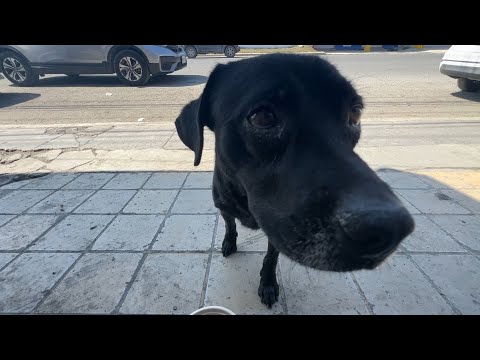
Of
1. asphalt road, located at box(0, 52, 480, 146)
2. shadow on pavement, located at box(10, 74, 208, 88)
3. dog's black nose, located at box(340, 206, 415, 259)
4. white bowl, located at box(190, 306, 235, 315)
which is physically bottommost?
white bowl, located at box(190, 306, 235, 315)

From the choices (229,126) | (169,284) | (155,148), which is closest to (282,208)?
(229,126)

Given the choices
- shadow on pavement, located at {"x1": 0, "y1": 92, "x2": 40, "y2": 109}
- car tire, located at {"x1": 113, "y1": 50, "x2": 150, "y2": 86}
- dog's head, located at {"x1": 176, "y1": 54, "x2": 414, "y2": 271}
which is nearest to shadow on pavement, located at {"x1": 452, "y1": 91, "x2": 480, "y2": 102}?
dog's head, located at {"x1": 176, "y1": 54, "x2": 414, "y2": 271}

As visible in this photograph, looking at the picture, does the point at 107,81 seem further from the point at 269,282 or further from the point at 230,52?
the point at 269,282

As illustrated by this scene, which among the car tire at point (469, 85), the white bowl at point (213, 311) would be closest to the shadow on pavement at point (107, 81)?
the car tire at point (469, 85)

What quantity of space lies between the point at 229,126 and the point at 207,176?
2630 mm

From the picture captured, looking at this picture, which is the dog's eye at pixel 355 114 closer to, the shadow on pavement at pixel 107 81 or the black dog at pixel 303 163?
the black dog at pixel 303 163

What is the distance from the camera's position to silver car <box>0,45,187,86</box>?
9.64m

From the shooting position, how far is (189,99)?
8484 millimetres

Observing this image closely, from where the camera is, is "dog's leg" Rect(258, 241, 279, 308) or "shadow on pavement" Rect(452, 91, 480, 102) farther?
"shadow on pavement" Rect(452, 91, 480, 102)

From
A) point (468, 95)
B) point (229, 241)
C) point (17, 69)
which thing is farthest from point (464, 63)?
point (17, 69)

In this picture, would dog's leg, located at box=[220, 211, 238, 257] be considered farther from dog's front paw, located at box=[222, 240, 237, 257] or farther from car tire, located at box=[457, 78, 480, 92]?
car tire, located at box=[457, 78, 480, 92]

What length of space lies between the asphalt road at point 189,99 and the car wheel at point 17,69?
13.6 inches

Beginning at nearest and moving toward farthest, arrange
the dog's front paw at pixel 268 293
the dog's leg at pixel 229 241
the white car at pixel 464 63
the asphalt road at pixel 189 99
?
the dog's front paw at pixel 268 293, the dog's leg at pixel 229 241, the asphalt road at pixel 189 99, the white car at pixel 464 63

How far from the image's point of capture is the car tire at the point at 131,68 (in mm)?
9742
